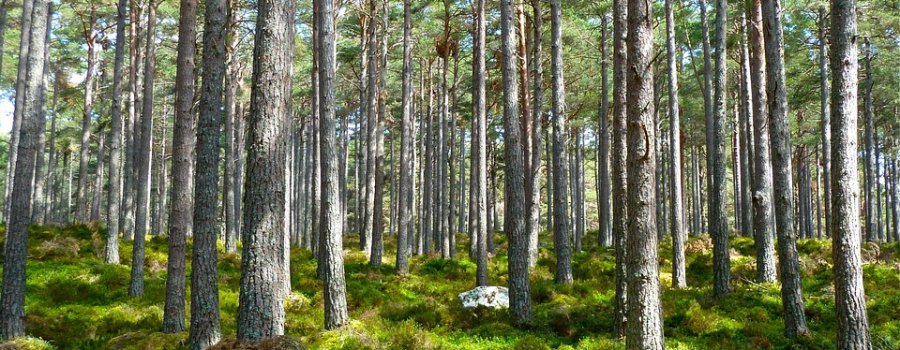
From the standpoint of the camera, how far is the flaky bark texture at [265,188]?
620 cm

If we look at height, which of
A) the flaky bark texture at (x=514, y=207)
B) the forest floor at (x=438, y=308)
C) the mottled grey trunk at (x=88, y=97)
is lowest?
the forest floor at (x=438, y=308)

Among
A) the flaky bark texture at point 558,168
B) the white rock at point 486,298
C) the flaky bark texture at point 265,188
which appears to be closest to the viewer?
the flaky bark texture at point 265,188

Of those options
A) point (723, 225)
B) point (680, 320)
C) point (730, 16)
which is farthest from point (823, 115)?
point (680, 320)

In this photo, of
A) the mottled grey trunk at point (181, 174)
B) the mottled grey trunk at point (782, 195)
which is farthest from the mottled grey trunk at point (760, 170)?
the mottled grey trunk at point (181, 174)

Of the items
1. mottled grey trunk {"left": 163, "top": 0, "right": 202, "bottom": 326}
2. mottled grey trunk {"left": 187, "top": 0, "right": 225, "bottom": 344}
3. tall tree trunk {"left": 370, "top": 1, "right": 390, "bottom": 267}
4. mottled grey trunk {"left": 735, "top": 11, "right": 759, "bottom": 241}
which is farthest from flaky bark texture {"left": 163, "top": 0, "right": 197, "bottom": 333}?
mottled grey trunk {"left": 735, "top": 11, "right": 759, "bottom": 241}

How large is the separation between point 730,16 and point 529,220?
10.7m

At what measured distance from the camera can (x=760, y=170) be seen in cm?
1057

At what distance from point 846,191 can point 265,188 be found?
715 cm

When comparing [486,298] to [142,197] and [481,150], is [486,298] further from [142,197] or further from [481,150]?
[142,197]

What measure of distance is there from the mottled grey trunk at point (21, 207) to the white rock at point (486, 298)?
297 inches

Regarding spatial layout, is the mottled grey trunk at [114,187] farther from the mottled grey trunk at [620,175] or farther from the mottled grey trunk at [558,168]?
the mottled grey trunk at [620,175]

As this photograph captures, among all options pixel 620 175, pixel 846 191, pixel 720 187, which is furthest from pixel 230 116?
pixel 846 191

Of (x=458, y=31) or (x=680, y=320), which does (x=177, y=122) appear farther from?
(x=458, y=31)

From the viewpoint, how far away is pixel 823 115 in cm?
1758
